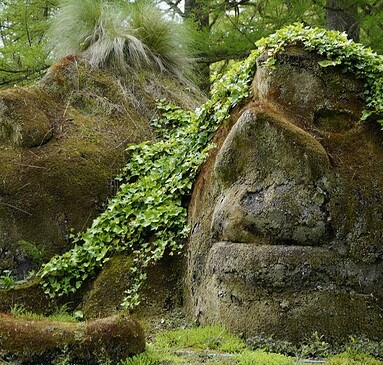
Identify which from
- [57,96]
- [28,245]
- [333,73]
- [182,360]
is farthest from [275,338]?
[57,96]

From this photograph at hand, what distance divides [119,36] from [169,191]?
3.13 metres

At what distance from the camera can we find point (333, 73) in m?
4.94

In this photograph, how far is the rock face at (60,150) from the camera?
5.68 metres

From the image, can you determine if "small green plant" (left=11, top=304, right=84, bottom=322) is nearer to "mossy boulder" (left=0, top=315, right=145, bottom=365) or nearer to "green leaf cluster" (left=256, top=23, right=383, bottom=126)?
"mossy boulder" (left=0, top=315, right=145, bottom=365)

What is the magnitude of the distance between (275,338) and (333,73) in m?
2.49

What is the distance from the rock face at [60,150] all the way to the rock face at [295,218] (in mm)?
1643

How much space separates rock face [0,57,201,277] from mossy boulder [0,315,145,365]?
7.17 feet

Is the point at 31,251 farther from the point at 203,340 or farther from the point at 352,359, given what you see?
the point at 352,359

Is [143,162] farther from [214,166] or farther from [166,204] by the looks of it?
[214,166]

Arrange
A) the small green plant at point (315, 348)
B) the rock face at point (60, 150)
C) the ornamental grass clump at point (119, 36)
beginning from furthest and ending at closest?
the ornamental grass clump at point (119, 36) < the rock face at point (60, 150) < the small green plant at point (315, 348)

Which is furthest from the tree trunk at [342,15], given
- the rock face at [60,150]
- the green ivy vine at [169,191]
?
the rock face at [60,150]

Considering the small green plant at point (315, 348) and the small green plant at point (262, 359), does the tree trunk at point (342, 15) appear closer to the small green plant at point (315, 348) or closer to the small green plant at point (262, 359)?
the small green plant at point (315, 348)

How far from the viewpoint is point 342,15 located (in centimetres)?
805

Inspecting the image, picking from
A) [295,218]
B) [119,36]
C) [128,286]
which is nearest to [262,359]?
[295,218]
